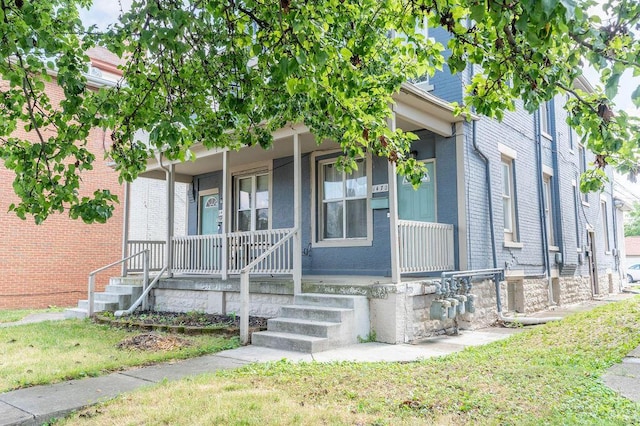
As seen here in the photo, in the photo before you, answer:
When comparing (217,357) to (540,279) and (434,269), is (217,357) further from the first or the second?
(540,279)

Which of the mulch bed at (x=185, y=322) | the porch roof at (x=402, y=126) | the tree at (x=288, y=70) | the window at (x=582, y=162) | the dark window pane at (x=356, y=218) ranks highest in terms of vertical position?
the window at (x=582, y=162)

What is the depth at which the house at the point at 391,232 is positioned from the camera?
752cm

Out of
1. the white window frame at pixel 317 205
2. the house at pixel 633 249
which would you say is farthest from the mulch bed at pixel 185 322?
the house at pixel 633 249

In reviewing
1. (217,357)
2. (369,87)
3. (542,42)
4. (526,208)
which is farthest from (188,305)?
(542,42)

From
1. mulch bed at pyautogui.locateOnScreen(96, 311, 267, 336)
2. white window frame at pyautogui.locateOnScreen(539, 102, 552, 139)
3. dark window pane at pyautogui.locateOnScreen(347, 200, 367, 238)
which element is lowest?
mulch bed at pyautogui.locateOnScreen(96, 311, 267, 336)

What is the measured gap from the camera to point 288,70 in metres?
3.84

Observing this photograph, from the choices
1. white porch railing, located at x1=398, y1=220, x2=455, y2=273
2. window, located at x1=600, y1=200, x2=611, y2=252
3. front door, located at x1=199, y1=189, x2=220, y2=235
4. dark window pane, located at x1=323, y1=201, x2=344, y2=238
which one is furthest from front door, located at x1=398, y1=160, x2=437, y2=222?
window, located at x1=600, y1=200, x2=611, y2=252

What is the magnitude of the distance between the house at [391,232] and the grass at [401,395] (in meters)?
1.49

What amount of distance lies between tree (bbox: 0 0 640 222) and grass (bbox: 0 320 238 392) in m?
1.94

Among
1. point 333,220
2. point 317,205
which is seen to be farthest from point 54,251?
point 333,220

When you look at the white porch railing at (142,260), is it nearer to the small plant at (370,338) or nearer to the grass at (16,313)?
the grass at (16,313)

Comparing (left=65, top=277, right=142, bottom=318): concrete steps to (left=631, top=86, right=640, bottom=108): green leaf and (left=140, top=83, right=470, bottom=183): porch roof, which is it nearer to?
(left=140, top=83, right=470, bottom=183): porch roof

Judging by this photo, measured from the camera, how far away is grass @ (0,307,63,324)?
437 inches

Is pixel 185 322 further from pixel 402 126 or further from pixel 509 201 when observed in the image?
pixel 509 201
